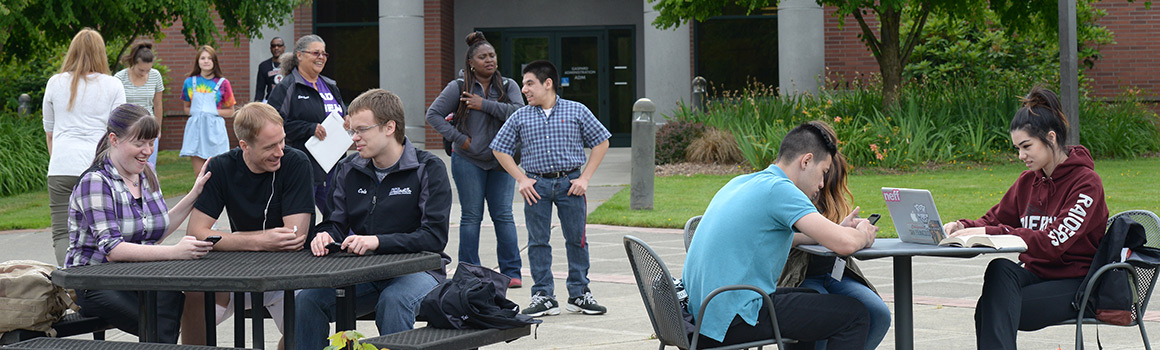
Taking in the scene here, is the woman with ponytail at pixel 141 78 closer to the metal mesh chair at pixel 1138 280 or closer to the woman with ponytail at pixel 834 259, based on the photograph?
the woman with ponytail at pixel 834 259

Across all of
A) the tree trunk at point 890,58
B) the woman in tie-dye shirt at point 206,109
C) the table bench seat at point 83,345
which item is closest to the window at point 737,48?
the tree trunk at point 890,58

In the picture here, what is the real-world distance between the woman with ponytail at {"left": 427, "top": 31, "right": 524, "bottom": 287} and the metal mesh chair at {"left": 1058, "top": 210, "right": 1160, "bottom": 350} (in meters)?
3.48

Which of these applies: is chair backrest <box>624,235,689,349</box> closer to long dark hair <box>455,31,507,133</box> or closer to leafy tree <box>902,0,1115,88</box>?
long dark hair <box>455,31,507,133</box>

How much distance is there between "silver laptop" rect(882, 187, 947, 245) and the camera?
169 inches

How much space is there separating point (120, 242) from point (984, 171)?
41.1 feet

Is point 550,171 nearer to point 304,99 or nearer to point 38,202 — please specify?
point 304,99

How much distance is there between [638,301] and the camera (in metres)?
7.00

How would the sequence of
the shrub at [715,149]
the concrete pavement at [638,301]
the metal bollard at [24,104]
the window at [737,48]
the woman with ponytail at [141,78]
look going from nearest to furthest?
the concrete pavement at [638,301], the woman with ponytail at [141,78], the shrub at [715,149], the metal bollard at [24,104], the window at [737,48]

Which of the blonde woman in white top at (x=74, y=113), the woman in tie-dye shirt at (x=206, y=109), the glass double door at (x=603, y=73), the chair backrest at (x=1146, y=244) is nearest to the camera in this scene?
the chair backrest at (x=1146, y=244)

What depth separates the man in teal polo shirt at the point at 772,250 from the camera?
4.10 meters

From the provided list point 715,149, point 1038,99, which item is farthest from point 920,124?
point 1038,99

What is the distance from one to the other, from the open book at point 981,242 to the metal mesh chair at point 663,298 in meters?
0.71

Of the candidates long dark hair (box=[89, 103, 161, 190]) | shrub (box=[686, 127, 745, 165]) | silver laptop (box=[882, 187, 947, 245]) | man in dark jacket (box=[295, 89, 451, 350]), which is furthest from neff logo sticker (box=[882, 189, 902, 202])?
shrub (box=[686, 127, 745, 165])

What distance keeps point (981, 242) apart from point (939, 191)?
29.0 ft
